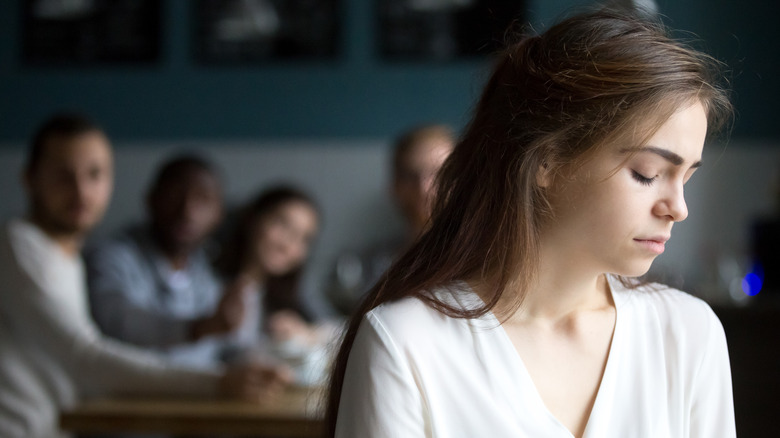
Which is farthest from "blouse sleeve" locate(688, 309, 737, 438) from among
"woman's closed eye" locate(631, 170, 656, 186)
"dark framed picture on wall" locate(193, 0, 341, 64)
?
"dark framed picture on wall" locate(193, 0, 341, 64)

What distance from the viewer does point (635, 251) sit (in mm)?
951

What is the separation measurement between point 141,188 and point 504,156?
2.96 metres

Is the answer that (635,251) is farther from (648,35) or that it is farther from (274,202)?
(274,202)

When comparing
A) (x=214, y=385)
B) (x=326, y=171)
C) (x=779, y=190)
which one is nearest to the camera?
(x=214, y=385)

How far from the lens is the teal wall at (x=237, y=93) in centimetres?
365

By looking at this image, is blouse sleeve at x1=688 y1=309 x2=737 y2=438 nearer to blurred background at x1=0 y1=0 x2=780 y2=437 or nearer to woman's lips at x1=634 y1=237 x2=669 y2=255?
woman's lips at x1=634 y1=237 x2=669 y2=255

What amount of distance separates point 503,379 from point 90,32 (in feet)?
10.8

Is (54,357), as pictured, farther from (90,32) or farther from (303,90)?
(90,32)

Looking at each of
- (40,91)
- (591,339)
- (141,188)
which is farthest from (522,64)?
(40,91)

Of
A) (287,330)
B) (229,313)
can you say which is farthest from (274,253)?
(229,313)

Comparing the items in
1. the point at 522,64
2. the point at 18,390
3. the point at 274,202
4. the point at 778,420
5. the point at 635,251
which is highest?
the point at 522,64

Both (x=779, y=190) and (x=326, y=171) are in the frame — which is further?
(x=326, y=171)

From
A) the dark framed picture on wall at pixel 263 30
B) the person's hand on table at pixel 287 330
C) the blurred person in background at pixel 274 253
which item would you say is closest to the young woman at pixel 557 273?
the person's hand on table at pixel 287 330

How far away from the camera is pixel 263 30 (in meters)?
3.68
